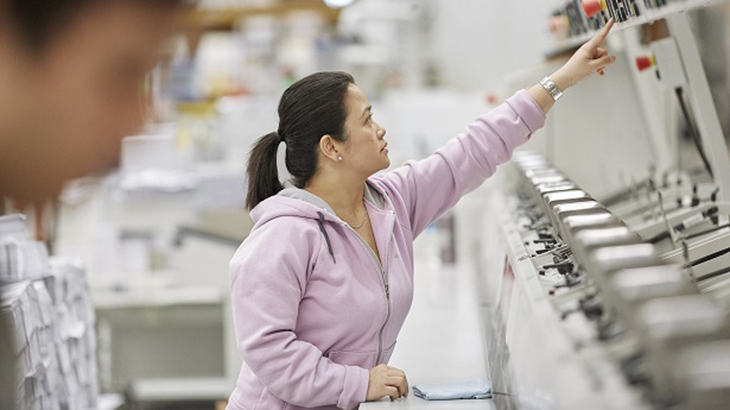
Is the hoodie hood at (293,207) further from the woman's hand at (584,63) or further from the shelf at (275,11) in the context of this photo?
the shelf at (275,11)

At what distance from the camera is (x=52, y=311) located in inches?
106

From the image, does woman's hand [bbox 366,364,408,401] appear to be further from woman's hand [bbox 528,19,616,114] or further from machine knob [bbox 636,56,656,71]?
machine knob [bbox 636,56,656,71]

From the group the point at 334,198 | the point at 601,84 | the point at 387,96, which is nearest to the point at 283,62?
the point at 387,96

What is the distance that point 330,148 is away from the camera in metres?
1.85

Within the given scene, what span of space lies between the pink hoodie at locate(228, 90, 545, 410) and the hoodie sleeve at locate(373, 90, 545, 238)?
93mm

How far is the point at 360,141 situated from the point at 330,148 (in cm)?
6

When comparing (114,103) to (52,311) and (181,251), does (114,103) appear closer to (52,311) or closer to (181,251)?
(52,311)

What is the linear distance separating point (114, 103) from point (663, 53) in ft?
7.50

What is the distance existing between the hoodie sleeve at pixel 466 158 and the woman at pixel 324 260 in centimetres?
5

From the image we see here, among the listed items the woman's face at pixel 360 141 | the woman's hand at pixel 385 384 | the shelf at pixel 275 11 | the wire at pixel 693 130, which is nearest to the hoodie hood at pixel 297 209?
the woman's face at pixel 360 141

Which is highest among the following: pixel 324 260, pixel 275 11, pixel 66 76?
pixel 275 11

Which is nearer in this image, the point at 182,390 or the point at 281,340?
the point at 281,340

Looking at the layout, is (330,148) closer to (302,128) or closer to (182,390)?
(302,128)

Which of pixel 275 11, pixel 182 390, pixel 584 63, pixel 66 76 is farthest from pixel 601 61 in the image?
pixel 275 11
